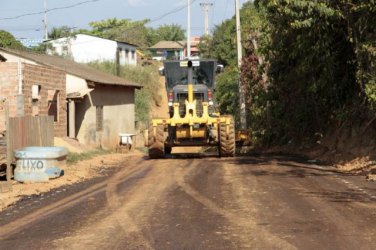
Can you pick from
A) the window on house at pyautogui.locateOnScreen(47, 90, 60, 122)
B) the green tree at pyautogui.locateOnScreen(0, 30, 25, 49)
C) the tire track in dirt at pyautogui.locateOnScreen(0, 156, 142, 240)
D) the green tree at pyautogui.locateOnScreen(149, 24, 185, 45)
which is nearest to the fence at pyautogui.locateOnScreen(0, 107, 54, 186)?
the tire track in dirt at pyautogui.locateOnScreen(0, 156, 142, 240)

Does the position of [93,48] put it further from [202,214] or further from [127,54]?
[202,214]

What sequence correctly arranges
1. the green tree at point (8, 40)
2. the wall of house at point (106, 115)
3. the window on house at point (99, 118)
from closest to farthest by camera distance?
the wall of house at point (106, 115) → the window on house at point (99, 118) → the green tree at point (8, 40)

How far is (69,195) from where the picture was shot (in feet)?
39.9

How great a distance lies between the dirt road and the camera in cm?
733

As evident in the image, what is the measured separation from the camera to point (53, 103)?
84.7 ft

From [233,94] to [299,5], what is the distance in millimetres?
22837

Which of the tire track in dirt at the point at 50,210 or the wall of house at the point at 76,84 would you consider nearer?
the tire track in dirt at the point at 50,210

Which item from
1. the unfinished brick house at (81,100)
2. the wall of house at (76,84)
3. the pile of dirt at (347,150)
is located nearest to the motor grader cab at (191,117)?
the pile of dirt at (347,150)

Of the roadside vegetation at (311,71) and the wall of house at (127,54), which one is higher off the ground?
the wall of house at (127,54)

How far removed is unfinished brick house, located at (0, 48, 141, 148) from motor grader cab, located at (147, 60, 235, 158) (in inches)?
211

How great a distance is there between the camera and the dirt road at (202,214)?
7.33 m

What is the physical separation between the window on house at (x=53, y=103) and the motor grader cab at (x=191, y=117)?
246 inches

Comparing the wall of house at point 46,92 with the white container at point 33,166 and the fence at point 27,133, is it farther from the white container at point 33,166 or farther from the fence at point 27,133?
the white container at point 33,166

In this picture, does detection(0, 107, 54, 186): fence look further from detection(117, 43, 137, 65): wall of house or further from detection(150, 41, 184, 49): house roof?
detection(150, 41, 184, 49): house roof
